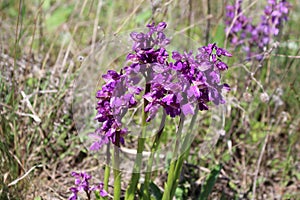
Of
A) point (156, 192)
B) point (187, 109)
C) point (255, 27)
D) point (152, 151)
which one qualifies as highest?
point (255, 27)

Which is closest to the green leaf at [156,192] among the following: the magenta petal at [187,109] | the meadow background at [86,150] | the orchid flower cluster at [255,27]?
the meadow background at [86,150]

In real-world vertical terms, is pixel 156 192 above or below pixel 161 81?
below

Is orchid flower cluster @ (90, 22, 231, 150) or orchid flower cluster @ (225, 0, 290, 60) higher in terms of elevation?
orchid flower cluster @ (225, 0, 290, 60)

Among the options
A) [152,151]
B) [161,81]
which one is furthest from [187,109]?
[152,151]

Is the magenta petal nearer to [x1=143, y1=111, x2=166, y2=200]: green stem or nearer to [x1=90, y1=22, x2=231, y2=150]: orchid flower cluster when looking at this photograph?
[x1=90, y1=22, x2=231, y2=150]: orchid flower cluster

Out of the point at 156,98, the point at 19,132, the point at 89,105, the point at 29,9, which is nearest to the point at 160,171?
the point at 89,105

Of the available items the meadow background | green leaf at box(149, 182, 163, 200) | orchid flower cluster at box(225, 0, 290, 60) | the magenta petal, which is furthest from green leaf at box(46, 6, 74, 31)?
the magenta petal

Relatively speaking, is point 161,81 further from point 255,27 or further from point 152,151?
point 255,27
